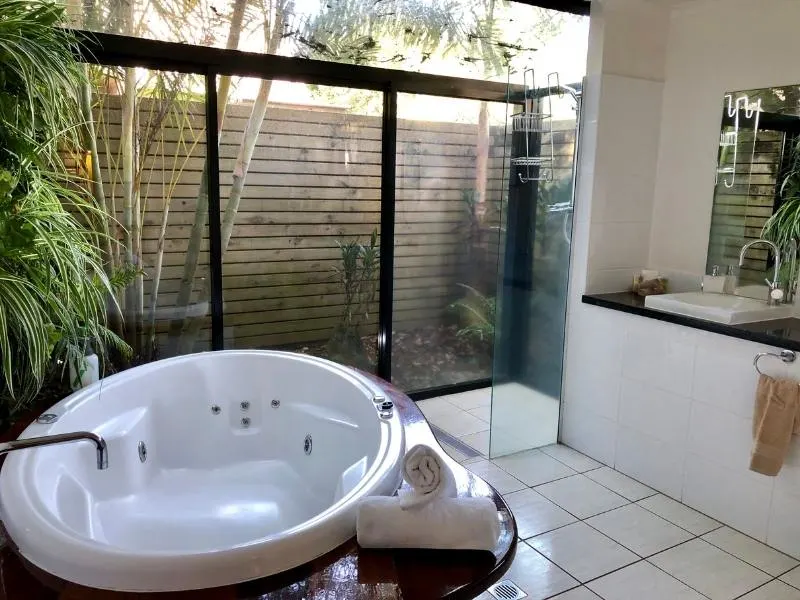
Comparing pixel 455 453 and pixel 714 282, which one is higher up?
pixel 714 282

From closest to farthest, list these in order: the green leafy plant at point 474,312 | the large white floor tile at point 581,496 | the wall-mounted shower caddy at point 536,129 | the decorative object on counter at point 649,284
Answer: the large white floor tile at point 581,496, the wall-mounted shower caddy at point 536,129, the decorative object on counter at point 649,284, the green leafy plant at point 474,312

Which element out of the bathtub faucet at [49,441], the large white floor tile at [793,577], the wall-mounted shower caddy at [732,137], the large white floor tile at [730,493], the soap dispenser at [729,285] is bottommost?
the large white floor tile at [793,577]

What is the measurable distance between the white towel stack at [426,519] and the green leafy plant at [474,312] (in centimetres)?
270

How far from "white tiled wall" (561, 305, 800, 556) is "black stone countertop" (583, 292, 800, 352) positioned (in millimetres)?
41

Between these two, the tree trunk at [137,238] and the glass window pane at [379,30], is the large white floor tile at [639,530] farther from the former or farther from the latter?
the tree trunk at [137,238]

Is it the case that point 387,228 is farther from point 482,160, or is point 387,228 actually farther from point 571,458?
point 571,458

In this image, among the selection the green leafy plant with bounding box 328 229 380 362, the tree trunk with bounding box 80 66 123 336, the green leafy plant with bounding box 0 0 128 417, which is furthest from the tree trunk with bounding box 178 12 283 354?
the green leafy plant with bounding box 0 0 128 417

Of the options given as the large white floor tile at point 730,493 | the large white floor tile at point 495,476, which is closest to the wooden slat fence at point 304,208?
the large white floor tile at point 495,476

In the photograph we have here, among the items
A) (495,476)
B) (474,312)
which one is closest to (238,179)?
(474,312)

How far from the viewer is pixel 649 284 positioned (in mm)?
3252

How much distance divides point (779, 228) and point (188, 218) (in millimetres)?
2876

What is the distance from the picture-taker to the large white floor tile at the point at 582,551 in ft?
7.53

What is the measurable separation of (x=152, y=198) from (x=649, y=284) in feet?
8.56

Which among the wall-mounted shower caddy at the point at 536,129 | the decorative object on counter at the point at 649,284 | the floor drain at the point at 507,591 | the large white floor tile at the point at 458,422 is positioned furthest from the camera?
the large white floor tile at the point at 458,422
